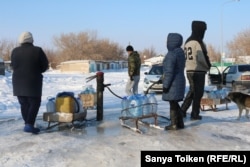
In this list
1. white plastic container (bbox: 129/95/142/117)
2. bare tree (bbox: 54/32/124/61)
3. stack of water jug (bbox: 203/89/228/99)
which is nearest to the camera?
white plastic container (bbox: 129/95/142/117)

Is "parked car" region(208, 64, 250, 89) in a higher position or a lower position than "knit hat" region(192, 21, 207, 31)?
lower

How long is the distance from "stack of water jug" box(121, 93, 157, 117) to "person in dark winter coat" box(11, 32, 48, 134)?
1.79 m

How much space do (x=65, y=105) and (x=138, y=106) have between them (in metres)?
1.45

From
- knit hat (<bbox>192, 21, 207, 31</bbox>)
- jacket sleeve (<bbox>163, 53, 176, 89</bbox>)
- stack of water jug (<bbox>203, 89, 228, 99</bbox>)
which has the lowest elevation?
stack of water jug (<bbox>203, 89, 228, 99</bbox>)

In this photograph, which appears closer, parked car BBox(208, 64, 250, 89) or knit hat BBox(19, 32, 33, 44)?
knit hat BBox(19, 32, 33, 44)

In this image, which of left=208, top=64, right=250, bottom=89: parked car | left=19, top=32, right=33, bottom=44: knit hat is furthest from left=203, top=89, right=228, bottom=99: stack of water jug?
left=208, top=64, right=250, bottom=89: parked car

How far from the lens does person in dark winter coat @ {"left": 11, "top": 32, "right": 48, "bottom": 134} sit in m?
7.48

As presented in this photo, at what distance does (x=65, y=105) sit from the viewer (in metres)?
7.96

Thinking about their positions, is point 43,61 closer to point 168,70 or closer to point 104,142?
point 104,142

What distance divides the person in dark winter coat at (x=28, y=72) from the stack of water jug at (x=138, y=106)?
1788 mm

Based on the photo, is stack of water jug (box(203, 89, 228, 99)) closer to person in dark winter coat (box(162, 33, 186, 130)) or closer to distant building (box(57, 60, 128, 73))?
person in dark winter coat (box(162, 33, 186, 130))

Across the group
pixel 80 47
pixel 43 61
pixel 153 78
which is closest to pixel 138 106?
pixel 43 61

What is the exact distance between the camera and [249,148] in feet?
21.2

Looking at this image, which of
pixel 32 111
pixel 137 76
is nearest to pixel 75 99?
pixel 32 111
